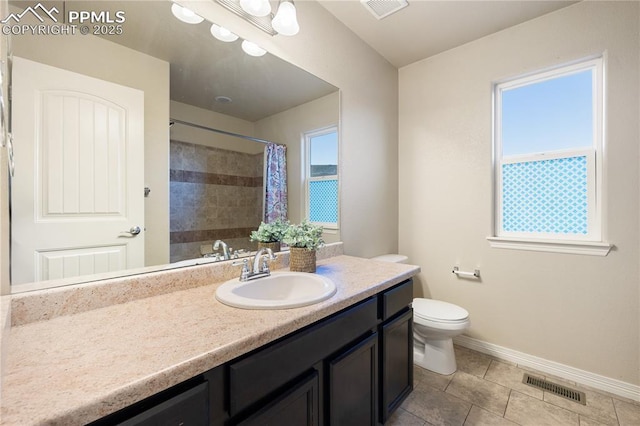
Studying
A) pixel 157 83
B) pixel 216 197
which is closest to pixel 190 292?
pixel 216 197

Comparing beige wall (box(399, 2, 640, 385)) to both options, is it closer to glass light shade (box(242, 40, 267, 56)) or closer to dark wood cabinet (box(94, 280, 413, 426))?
dark wood cabinet (box(94, 280, 413, 426))

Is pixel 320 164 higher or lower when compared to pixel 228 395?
higher

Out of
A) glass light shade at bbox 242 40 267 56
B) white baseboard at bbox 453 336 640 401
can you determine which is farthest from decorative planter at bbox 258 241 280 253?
white baseboard at bbox 453 336 640 401

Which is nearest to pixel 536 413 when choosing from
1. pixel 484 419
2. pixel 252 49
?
pixel 484 419

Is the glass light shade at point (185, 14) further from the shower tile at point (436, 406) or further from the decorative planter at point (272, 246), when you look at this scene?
the shower tile at point (436, 406)

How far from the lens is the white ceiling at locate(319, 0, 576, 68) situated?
1885 millimetres

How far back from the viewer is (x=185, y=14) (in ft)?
4.04

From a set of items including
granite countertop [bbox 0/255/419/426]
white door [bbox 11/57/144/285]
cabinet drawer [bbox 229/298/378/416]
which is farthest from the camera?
white door [bbox 11/57/144/285]

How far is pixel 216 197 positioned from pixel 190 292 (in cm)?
46

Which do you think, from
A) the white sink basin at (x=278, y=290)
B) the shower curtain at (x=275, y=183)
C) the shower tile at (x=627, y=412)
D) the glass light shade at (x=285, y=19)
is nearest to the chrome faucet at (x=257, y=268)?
the white sink basin at (x=278, y=290)

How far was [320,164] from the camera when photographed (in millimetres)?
1939

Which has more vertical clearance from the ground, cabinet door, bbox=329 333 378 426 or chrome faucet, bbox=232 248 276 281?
chrome faucet, bbox=232 248 276 281

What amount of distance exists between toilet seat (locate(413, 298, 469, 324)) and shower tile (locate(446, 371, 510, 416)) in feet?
1.39

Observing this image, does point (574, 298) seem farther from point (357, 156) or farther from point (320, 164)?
point (320, 164)
